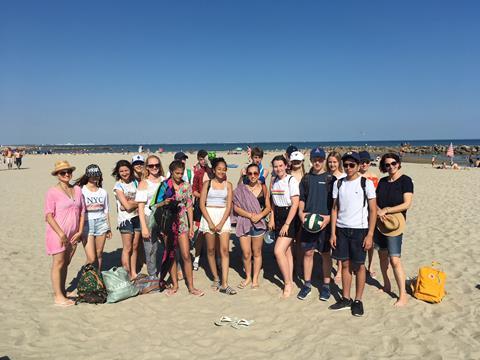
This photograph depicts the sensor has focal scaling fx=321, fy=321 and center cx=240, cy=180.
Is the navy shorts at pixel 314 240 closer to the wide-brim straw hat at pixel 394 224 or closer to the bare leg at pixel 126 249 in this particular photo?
the wide-brim straw hat at pixel 394 224

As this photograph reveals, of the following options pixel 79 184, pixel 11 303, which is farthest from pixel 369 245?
pixel 11 303

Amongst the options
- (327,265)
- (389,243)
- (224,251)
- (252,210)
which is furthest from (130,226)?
(389,243)

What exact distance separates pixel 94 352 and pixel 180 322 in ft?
3.53

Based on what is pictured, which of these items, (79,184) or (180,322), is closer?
(180,322)

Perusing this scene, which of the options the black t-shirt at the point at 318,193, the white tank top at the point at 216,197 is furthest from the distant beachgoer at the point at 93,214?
the black t-shirt at the point at 318,193

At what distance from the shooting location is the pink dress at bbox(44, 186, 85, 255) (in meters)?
4.36

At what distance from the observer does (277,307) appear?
15.4ft

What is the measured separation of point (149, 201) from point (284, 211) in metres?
2.10

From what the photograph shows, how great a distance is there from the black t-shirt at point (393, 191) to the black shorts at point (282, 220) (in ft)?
4.21

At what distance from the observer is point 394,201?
4.43 metres

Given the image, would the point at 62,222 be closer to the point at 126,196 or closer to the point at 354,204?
the point at 126,196

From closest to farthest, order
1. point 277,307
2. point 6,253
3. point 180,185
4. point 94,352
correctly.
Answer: point 94,352
point 277,307
point 180,185
point 6,253

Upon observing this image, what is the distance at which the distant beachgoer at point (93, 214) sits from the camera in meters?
4.94

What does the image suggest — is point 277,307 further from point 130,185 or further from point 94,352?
point 130,185
